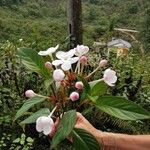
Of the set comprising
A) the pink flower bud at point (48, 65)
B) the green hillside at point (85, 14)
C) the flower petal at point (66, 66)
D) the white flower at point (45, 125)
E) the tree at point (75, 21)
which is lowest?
the green hillside at point (85, 14)

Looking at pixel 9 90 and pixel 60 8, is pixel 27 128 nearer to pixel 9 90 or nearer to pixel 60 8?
pixel 9 90

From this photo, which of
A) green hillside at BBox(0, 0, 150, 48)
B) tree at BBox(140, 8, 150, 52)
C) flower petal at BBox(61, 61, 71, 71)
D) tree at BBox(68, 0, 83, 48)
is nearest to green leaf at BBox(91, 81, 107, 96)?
flower petal at BBox(61, 61, 71, 71)

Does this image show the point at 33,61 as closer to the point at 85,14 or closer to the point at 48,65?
the point at 48,65

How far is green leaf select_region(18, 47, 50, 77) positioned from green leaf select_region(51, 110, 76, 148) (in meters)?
0.29

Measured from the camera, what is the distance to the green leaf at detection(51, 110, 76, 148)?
1778mm

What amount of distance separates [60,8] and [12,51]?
55672mm

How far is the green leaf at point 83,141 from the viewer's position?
6.06ft

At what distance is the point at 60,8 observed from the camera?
5900cm

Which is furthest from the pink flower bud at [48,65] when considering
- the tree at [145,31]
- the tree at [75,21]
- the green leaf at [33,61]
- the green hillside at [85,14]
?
the green hillside at [85,14]

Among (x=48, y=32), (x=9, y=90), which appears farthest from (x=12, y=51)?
(x=48, y=32)

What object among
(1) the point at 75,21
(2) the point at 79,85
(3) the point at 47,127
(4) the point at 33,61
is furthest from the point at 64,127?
(1) the point at 75,21

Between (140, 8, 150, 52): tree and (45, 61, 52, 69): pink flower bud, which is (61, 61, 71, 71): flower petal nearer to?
(45, 61, 52, 69): pink flower bud

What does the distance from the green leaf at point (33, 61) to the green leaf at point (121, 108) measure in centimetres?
32

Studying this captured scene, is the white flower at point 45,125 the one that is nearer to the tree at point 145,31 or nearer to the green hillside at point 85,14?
the tree at point 145,31
